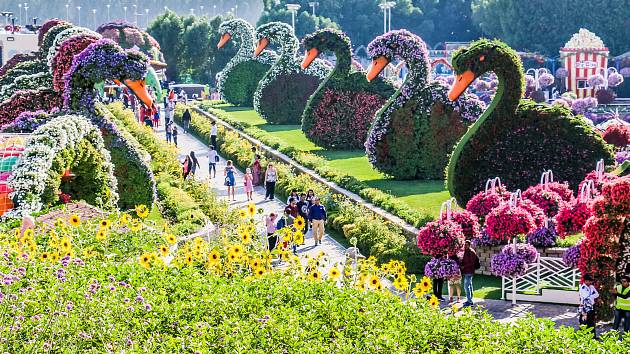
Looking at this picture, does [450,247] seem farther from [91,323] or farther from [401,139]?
[401,139]

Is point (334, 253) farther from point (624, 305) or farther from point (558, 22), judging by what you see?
point (558, 22)

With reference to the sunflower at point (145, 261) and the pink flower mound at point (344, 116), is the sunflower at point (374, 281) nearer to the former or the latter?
the sunflower at point (145, 261)

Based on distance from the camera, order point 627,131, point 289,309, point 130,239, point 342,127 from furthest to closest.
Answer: point 342,127 < point 627,131 < point 130,239 < point 289,309

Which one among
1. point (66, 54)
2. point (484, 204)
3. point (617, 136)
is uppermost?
point (66, 54)

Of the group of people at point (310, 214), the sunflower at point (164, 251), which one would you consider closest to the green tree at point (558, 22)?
the group of people at point (310, 214)

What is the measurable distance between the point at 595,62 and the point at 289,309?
1999 inches

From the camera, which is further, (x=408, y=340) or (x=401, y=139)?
(x=401, y=139)

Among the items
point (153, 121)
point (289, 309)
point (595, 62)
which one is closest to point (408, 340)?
point (289, 309)

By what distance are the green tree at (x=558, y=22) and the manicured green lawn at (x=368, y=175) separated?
121 feet

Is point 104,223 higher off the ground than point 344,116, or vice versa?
point 104,223

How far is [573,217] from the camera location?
19.8 metres

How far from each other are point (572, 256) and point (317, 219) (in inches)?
240

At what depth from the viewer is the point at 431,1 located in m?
96.1

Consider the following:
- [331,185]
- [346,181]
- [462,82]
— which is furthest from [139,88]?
[462,82]
